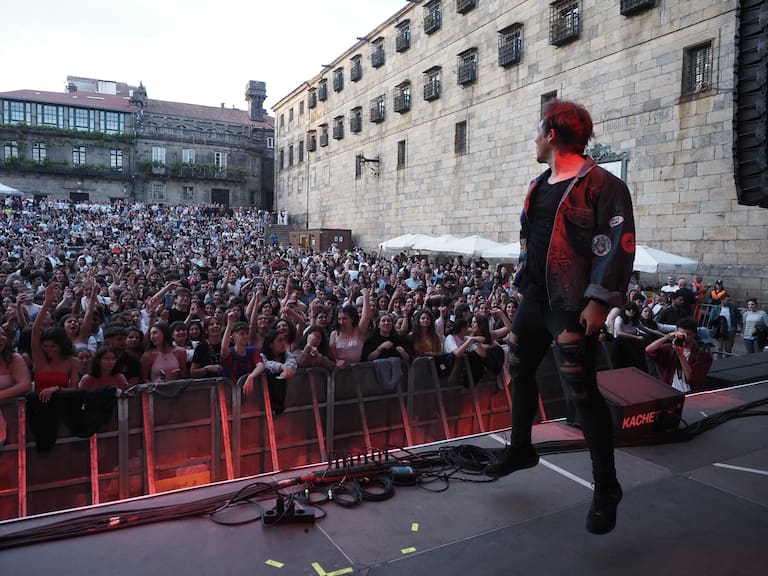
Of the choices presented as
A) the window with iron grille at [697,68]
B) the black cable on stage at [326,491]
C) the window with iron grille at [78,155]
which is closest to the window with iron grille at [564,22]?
the window with iron grille at [697,68]

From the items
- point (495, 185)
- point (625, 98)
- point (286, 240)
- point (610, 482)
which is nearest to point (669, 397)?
point (610, 482)

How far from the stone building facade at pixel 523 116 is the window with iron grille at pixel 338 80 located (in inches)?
3.2

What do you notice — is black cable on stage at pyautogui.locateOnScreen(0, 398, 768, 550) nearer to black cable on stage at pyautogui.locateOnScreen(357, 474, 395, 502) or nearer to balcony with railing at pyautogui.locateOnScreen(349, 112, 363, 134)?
black cable on stage at pyautogui.locateOnScreen(357, 474, 395, 502)

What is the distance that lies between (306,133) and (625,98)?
2678 centimetres

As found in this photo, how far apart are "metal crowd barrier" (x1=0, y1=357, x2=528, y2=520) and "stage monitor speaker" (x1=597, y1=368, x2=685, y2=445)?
1530 mm

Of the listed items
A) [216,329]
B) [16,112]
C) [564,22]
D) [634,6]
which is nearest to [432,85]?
[564,22]

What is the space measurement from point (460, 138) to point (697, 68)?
10.2 meters

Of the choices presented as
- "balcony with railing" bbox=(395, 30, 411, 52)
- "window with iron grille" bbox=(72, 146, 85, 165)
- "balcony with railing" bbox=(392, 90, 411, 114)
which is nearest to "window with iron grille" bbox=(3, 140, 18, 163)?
"window with iron grille" bbox=(72, 146, 85, 165)

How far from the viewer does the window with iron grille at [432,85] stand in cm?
2458

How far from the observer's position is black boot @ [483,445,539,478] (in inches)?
114

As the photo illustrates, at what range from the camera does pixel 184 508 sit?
265 cm

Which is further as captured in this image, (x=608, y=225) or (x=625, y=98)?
(x=625, y=98)

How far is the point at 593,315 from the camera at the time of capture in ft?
7.43

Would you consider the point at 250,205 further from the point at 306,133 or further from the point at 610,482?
the point at 610,482
